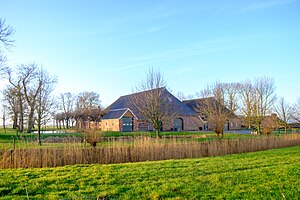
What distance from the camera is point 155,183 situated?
565 centimetres

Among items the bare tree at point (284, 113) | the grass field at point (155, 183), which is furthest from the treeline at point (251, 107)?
the grass field at point (155, 183)

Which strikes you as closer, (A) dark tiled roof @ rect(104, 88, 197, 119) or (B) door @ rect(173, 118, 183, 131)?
(A) dark tiled roof @ rect(104, 88, 197, 119)

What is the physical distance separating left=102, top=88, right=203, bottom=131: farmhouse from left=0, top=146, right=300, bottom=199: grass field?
2254 centimetres

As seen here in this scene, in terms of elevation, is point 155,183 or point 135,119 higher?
point 135,119

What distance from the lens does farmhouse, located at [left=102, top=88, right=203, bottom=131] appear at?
3177 cm

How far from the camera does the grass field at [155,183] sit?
4.81m

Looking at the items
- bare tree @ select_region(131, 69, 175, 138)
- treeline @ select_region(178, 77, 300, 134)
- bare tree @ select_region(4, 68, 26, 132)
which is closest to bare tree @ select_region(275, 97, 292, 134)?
treeline @ select_region(178, 77, 300, 134)

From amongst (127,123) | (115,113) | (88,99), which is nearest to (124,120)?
(127,123)

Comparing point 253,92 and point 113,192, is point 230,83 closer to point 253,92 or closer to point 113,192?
point 253,92

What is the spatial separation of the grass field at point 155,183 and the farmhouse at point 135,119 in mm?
22541

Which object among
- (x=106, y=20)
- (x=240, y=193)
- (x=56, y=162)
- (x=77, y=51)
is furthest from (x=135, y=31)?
(x=240, y=193)

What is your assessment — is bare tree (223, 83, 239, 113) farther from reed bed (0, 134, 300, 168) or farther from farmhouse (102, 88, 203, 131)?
reed bed (0, 134, 300, 168)

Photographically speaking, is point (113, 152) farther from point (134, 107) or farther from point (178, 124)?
point (178, 124)

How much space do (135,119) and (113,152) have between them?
22.4 meters
